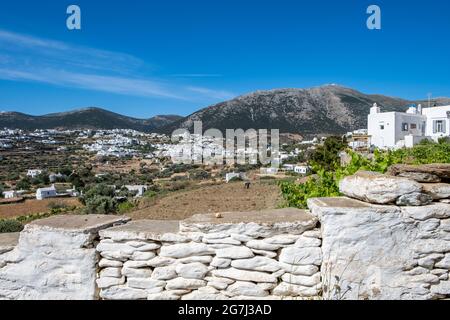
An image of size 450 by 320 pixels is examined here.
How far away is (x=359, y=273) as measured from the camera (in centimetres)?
320

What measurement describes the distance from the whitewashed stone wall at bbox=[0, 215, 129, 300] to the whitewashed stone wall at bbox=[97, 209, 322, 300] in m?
0.13

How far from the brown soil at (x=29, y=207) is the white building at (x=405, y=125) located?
27439 millimetres

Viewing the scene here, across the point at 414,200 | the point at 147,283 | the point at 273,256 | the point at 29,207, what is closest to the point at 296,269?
the point at 273,256

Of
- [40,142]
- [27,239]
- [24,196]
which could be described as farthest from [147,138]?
[27,239]

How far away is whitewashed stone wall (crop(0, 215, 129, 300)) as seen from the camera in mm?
3436

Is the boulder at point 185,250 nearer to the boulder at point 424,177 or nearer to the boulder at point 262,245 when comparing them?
the boulder at point 262,245

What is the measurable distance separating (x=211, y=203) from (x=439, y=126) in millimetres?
33539

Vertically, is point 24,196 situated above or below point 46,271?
below

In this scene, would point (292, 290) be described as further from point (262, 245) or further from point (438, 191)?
point (438, 191)

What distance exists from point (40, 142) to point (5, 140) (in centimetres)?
427

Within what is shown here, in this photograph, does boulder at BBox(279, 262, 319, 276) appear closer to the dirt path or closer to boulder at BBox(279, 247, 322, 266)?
boulder at BBox(279, 247, 322, 266)

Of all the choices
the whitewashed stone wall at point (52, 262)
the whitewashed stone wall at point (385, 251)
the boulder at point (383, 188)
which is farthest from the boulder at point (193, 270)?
the boulder at point (383, 188)
